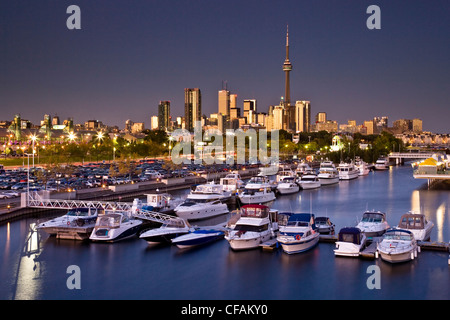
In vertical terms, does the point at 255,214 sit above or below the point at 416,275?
above

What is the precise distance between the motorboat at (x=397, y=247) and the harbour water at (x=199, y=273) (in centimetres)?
26

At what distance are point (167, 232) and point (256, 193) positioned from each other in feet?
39.8

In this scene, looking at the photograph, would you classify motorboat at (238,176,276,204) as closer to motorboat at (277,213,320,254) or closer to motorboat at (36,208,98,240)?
motorboat at (277,213,320,254)

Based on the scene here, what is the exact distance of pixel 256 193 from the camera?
2925 cm

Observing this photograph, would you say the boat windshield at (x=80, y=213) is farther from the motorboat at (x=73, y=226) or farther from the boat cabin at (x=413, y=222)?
the boat cabin at (x=413, y=222)

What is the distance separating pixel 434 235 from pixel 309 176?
1918 centimetres

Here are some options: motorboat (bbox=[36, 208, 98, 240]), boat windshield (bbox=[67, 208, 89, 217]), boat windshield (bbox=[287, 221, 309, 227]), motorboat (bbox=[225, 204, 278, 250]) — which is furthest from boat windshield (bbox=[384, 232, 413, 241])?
boat windshield (bbox=[67, 208, 89, 217])

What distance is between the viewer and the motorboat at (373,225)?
18312 millimetres

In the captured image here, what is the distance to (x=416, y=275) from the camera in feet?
45.9

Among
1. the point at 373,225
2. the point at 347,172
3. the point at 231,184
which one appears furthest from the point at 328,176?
the point at 373,225

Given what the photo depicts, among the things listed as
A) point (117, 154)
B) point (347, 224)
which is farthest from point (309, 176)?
point (117, 154)
